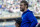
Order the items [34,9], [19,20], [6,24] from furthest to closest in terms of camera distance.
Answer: [34,9] < [6,24] < [19,20]

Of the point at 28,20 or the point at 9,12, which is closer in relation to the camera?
the point at 28,20

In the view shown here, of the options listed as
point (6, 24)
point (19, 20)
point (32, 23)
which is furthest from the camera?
point (6, 24)

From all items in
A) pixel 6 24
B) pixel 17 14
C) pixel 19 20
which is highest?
pixel 19 20

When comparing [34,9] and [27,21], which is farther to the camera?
[34,9]

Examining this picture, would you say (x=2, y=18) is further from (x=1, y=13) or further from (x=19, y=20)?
(x=19, y=20)

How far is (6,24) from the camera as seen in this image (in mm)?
5551

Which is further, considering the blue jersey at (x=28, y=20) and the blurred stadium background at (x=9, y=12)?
the blurred stadium background at (x=9, y=12)

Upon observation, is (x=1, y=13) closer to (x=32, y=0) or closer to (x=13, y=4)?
(x=13, y=4)

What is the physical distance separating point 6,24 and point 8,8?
0.66 m

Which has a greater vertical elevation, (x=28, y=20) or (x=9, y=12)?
(x=28, y=20)

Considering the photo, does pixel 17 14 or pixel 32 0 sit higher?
pixel 32 0

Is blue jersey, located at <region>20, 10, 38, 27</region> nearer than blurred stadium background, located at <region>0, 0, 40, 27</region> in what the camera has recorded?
Yes

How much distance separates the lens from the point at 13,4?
579cm

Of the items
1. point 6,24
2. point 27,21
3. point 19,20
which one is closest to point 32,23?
point 27,21
